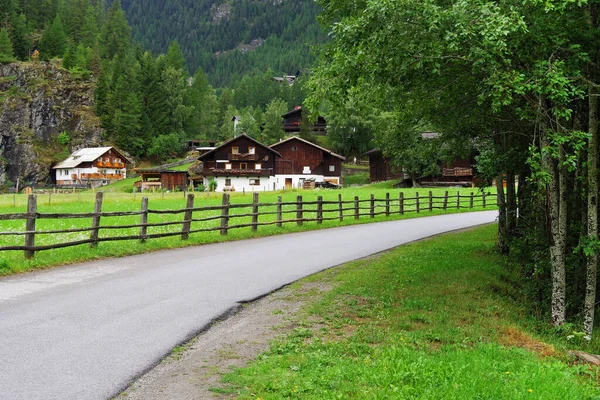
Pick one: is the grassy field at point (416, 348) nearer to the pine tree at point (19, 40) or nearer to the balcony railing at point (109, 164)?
the balcony railing at point (109, 164)

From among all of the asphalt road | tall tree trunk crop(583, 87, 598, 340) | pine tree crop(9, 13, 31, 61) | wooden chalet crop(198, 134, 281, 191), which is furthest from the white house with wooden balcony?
tall tree trunk crop(583, 87, 598, 340)

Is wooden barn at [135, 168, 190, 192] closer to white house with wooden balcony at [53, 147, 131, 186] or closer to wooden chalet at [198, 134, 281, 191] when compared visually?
wooden chalet at [198, 134, 281, 191]

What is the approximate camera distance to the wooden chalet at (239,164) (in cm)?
7756

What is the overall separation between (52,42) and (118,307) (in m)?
128

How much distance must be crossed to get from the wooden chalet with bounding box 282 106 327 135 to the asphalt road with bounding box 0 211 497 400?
341 ft

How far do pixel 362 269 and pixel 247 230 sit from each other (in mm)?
9175

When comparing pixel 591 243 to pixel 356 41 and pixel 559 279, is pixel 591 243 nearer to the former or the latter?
pixel 559 279

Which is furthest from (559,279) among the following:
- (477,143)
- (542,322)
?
(477,143)

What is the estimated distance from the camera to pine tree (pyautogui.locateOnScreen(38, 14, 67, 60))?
117438mm

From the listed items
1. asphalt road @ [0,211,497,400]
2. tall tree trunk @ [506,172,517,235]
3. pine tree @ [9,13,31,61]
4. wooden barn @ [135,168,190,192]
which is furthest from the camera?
pine tree @ [9,13,31,61]

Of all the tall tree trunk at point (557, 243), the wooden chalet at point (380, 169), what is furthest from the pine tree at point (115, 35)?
the tall tree trunk at point (557, 243)

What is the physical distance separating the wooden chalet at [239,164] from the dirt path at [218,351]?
68.4 meters

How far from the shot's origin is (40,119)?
4060 inches

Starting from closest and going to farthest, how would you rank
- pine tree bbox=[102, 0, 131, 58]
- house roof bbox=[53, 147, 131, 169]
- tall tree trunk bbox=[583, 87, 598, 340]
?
1. tall tree trunk bbox=[583, 87, 598, 340]
2. house roof bbox=[53, 147, 131, 169]
3. pine tree bbox=[102, 0, 131, 58]
